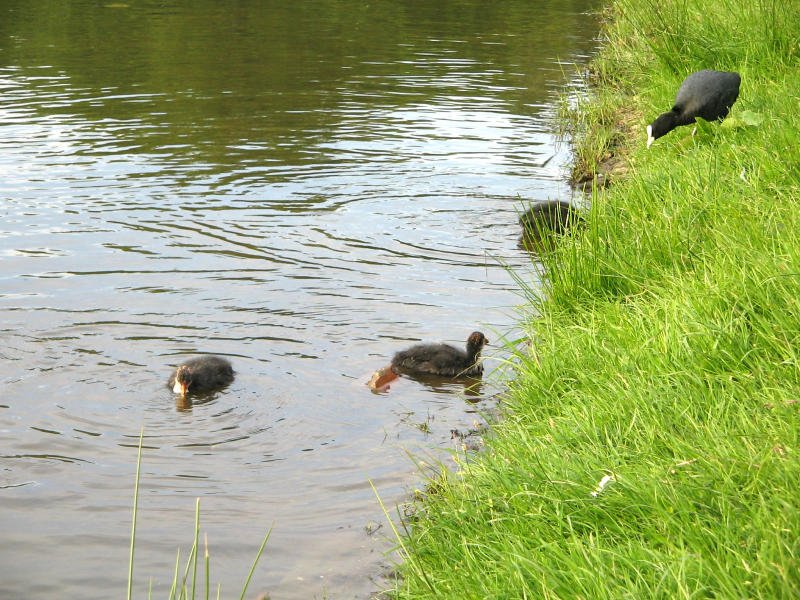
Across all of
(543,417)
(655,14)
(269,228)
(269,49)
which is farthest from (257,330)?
(269,49)

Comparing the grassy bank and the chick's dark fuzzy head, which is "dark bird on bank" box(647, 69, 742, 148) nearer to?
the grassy bank

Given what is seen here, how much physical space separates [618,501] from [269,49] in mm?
20160

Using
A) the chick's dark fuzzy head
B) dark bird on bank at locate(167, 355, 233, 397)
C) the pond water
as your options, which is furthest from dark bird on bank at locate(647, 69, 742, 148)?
dark bird on bank at locate(167, 355, 233, 397)

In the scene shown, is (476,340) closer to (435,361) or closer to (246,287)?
(435,361)

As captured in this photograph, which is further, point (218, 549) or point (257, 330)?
point (257, 330)

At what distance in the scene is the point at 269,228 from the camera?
11469mm

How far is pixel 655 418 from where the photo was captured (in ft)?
14.4

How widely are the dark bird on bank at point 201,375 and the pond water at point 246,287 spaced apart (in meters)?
0.10

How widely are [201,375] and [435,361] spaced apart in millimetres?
1652

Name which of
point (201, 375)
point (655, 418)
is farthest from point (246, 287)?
point (655, 418)

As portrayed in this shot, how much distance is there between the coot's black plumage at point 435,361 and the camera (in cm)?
783

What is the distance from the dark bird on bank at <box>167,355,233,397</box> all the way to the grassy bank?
2.21 meters

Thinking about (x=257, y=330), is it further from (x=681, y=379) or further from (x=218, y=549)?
(x=681, y=379)

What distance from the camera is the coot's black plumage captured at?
7.83 metres
